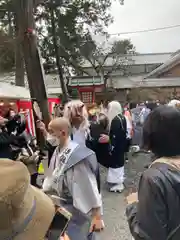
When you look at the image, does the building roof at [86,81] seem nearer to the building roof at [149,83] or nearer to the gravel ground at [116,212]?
the building roof at [149,83]

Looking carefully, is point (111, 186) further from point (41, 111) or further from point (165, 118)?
point (165, 118)

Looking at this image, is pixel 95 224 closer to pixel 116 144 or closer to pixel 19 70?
pixel 116 144

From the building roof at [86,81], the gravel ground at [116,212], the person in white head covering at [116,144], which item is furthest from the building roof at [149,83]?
the person in white head covering at [116,144]

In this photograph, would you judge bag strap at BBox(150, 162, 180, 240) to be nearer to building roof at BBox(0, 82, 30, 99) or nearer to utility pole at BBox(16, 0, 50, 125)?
building roof at BBox(0, 82, 30, 99)

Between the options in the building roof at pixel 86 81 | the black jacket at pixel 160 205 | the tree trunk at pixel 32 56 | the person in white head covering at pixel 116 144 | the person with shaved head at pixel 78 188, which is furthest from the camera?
the building roof at pixel 86 81

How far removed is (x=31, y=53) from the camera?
9375mm

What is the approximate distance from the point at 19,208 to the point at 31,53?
861 centimetres

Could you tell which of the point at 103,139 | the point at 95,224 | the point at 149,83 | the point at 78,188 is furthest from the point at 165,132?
the point at 149,83

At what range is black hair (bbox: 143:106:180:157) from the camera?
1.78m

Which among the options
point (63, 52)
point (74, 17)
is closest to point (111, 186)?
point (74, 17)

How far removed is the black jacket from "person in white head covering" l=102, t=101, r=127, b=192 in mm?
4950

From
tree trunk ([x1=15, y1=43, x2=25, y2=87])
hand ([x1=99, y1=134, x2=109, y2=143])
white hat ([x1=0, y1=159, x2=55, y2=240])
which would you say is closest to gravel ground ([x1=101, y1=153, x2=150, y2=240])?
hand ([x1=99, y1=134, x2=109, y2=143])

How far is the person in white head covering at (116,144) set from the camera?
669 centimetres

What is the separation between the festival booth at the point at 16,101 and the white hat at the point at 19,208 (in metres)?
6.35
